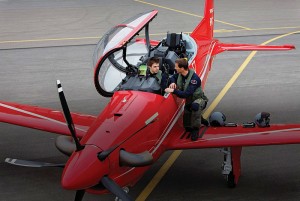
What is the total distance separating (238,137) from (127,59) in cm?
319

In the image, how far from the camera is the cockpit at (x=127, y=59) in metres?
11.6

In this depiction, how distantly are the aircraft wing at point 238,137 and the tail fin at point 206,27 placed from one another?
4971mm

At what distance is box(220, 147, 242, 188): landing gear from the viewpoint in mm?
11633

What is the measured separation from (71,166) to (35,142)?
507 centimetres

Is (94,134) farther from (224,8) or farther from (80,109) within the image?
(224,8)

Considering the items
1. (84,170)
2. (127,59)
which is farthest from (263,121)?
(84,170)

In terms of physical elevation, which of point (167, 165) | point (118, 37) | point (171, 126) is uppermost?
point (118, 37)

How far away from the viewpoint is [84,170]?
9297 millimetres

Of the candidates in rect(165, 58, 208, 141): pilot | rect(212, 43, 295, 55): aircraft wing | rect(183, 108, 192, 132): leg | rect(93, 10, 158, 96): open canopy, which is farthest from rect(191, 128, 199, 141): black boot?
rect(212, 43, 295, 55): aircraft wing

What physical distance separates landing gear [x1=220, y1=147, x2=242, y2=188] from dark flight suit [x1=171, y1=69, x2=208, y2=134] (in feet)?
2.86

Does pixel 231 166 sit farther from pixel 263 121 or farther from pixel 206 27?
pixel 206 27

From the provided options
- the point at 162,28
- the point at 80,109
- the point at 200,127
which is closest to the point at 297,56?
the point at 162,28

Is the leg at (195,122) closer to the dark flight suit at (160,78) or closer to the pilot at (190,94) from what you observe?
the pilot at (190,94)

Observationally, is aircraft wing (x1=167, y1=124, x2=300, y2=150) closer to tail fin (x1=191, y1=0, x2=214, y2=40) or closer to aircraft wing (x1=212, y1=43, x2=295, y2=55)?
tail fin (x1=191, y1=0, x2=214, y2=40)
